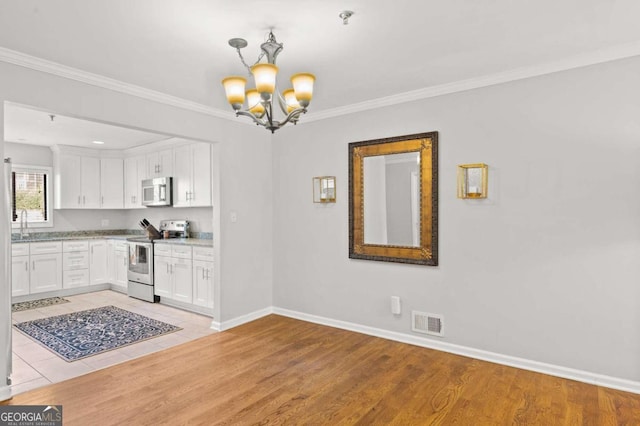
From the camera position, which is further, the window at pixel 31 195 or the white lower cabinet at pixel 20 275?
the window at pixel 31 195

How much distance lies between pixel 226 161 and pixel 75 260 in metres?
3.69

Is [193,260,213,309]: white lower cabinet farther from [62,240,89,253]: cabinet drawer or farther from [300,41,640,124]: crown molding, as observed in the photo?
[62,240,89,253]: cabinet drawer

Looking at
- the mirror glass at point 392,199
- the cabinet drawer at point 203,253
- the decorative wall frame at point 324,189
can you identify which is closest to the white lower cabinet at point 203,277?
the cabinet drawer at point 203,253

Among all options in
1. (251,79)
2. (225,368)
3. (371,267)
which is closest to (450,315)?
(371,267)

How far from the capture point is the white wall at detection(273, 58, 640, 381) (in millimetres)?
2854

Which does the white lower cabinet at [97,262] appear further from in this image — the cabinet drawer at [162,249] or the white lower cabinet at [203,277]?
the white lower cabinet at [203,277]

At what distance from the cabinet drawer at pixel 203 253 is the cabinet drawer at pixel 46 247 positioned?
2736mm

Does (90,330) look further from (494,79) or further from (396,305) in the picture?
(494,79)

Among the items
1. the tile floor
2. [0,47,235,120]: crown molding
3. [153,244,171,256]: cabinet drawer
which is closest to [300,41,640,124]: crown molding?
[0,47,235,120]: crown molding

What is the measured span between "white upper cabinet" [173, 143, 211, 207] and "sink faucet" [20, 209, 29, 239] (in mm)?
2581

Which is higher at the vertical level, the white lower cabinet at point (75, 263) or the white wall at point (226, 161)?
the white wall at point (226, 161)

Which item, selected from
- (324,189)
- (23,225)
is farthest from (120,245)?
(324,189)

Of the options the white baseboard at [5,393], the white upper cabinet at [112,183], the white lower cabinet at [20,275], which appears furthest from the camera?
the white upper cabinet at [112,183]

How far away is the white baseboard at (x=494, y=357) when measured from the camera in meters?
2.88
